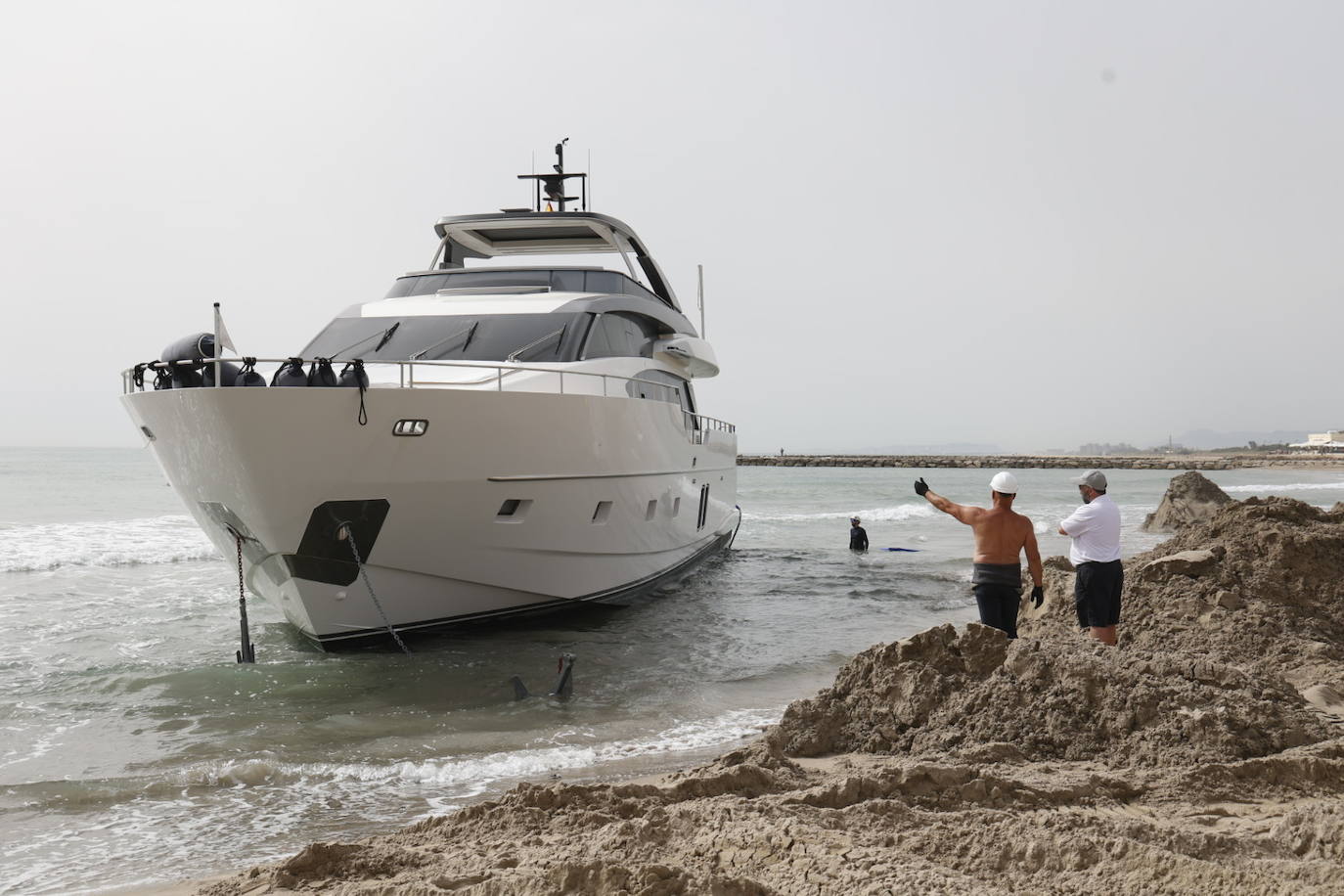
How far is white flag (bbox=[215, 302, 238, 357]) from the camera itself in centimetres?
688

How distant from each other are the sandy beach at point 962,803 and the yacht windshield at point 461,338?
6.05 metres

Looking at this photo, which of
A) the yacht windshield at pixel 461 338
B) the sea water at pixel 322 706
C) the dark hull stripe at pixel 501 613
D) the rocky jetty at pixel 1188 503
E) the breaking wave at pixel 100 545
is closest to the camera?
the sea water at pixel 322 706

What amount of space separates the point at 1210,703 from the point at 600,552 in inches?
257

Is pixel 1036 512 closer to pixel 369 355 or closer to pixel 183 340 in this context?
pixel 369 355

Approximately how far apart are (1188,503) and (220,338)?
22023mm

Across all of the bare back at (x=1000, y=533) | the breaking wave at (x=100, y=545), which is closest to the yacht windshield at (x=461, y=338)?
the bare back at (x=1000, y=533)

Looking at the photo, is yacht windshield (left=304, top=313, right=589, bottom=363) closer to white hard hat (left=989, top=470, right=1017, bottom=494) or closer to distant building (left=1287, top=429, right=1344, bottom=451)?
white hard hat (left=989, top=470, right=1017, bottom=494)

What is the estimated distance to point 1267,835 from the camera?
303cm

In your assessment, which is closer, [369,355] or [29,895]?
[29,895]

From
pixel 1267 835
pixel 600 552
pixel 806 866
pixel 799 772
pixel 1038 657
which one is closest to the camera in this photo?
pixel 806 866

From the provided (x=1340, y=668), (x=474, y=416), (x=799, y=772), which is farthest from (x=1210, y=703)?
(x=474, y=416)

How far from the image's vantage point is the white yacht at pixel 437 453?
7.23 meters

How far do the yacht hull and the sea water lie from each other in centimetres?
55

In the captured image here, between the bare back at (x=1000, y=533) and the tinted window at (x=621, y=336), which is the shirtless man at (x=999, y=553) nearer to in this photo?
the bare back at (x=1000, y=533)
